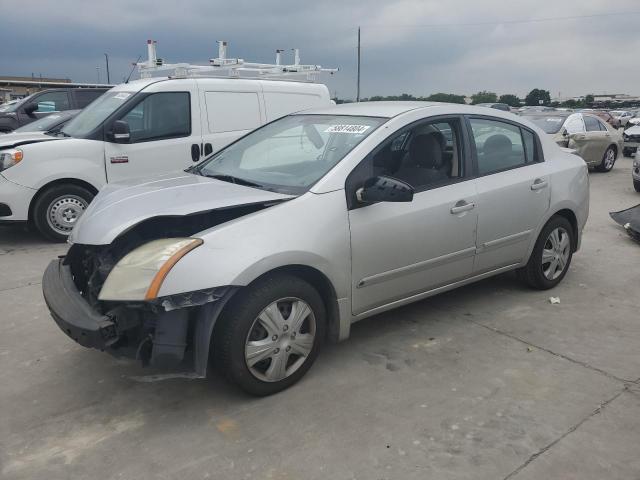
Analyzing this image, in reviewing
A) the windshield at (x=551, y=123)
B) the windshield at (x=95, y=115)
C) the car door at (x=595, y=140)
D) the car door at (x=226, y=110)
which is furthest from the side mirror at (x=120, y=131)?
the car door at (x=595, y=140)

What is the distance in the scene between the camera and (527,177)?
446 cm

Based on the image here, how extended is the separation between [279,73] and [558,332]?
6875 millimetres

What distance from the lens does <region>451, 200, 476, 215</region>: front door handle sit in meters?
3.87

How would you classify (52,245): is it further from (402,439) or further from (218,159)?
(402,439)

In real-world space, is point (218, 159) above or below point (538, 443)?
above

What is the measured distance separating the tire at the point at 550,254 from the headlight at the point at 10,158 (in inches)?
218

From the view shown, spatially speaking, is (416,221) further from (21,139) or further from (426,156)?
(21,139)

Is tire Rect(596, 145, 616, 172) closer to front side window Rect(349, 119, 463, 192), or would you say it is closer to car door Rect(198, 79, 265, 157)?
car door Rect(198, 79, 265, 157)

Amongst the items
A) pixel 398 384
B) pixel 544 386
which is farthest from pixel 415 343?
pixel 544 386

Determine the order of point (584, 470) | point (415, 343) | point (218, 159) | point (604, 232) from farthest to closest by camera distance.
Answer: point (604, 232), point (218, 159), point (415, 343), point (584, 470)

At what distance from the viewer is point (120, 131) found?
6.44 metres

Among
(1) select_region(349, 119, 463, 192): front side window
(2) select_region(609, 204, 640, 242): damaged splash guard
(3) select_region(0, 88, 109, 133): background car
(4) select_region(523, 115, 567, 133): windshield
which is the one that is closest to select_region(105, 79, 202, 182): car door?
(1) select_region(349, 119, 463, 192): front side window

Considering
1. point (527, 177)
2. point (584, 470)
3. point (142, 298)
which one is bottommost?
point (584, 470)

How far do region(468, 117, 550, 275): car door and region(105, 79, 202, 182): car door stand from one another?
13.2 ft
